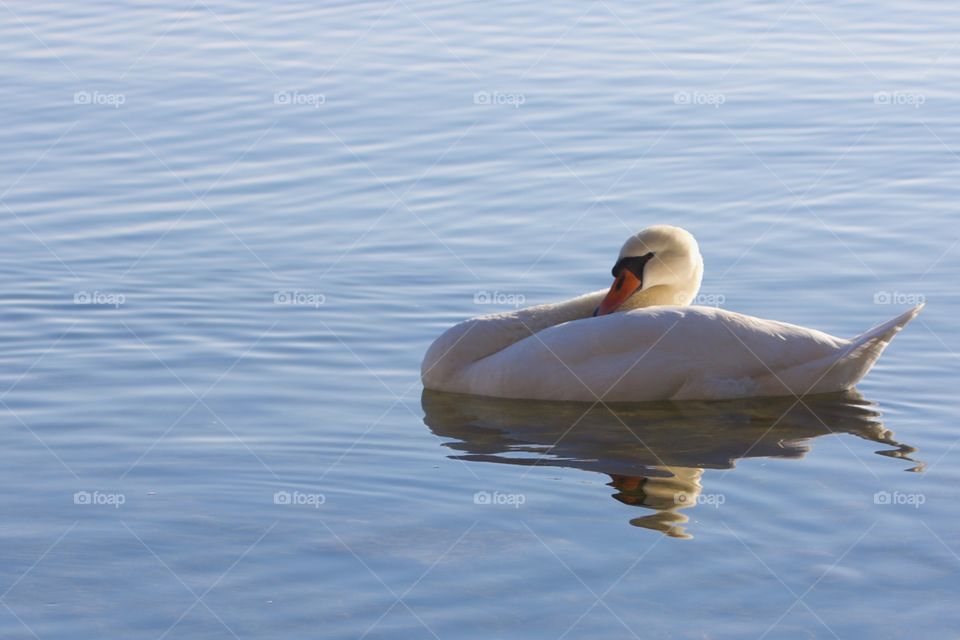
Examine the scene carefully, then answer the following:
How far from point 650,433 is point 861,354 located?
1344 millimetres

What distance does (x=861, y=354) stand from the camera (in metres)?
9.71

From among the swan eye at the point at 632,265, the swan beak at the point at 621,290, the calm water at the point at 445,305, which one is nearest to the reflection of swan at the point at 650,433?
the calm water at the point at 445,305

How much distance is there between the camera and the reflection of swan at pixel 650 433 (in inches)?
336

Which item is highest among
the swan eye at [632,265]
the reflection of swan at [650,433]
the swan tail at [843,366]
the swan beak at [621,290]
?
the swan eye at [632,265]

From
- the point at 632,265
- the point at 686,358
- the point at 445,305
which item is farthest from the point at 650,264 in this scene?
the point at 445,305

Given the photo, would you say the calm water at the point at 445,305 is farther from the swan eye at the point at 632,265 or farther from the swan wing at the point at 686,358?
the swan eye at the point at 632,265

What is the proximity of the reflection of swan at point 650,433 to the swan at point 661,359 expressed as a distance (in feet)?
0.27

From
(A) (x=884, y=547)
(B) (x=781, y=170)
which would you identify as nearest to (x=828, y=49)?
(B) (x=781, y=170)

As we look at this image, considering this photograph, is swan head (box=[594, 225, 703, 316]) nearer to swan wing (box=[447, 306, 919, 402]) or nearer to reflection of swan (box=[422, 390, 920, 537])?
swan wing (box=[447, 306, 919, 402])

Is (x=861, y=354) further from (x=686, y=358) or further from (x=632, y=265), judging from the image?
(x=632, y=265)

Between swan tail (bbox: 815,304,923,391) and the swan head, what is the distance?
43.4 inches

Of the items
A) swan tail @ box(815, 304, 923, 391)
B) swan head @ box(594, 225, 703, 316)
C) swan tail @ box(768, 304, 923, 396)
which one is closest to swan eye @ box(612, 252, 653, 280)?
swan head @ box(594, 225, 703, 316)

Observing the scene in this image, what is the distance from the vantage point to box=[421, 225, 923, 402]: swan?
31.9 feet

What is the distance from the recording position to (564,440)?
30.0ft
